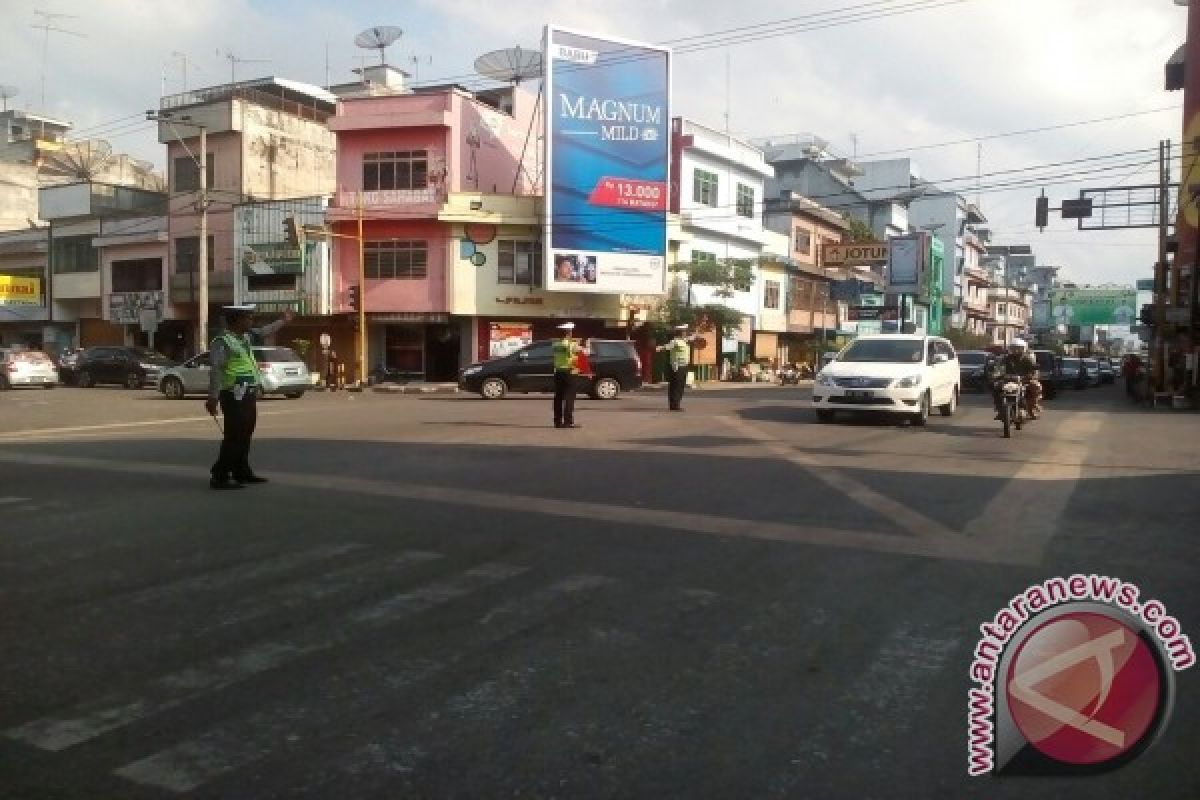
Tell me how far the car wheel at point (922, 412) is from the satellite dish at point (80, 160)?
51.9 meters

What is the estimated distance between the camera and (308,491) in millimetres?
8594

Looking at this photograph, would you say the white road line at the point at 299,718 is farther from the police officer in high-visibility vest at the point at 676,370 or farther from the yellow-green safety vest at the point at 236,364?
the police officer in high-visibility vest at the point at 676,370

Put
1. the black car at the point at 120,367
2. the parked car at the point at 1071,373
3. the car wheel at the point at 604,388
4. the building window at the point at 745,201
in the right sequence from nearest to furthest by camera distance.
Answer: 1. the car wheel at the point at 604,388
2. the black car at the point at 120,367
3. the parked car at the point at 1071,373
4. the building window at the point at 745,201

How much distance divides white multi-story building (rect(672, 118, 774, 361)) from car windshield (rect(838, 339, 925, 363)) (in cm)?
2092

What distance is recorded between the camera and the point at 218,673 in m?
4.00

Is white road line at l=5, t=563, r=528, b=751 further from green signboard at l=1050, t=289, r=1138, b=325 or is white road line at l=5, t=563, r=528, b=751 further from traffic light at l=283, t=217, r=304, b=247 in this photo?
green signboard at l=1050, t=289, r=1138, b=325

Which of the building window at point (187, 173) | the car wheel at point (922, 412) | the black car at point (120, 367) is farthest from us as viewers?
the building window at point (187, 173)

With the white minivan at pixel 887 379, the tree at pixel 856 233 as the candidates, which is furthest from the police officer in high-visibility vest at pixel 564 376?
the tree at pixel 856 233

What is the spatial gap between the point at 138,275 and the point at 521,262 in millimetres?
19391

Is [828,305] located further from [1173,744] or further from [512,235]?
[1173,744]

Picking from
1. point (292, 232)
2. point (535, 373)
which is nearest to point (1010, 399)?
point (535, 373)

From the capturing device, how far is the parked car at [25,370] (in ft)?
103

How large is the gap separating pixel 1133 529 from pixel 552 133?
2841 cm

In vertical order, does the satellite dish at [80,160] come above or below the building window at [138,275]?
above
